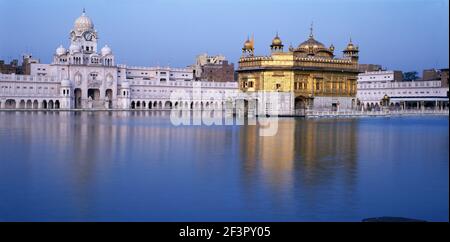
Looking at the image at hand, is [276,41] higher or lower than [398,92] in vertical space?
higher

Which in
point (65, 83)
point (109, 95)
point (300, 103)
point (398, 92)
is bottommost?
point (300, 103)

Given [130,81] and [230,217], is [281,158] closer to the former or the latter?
[230,217]

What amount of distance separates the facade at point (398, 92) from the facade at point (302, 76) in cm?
577

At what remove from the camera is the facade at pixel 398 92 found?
5272 centimetres

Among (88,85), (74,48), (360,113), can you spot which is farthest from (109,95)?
(360,113)

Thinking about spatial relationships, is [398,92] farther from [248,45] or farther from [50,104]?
[50,104]

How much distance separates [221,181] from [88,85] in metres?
54.0

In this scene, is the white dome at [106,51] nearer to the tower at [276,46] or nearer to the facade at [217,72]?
the facade at [217,72]

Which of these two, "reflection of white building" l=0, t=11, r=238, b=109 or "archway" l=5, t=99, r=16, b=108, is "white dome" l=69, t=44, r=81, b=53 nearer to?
"reflection of white building" l=0, t=11, r=238, b=109

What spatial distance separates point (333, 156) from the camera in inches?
504

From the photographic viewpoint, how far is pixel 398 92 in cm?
5956

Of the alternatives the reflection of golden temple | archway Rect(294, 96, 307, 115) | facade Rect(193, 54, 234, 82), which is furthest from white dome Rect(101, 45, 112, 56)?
the reflection of golden temple

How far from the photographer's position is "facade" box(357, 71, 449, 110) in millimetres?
52722

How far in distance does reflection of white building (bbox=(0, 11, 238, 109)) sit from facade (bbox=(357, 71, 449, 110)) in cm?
1456
